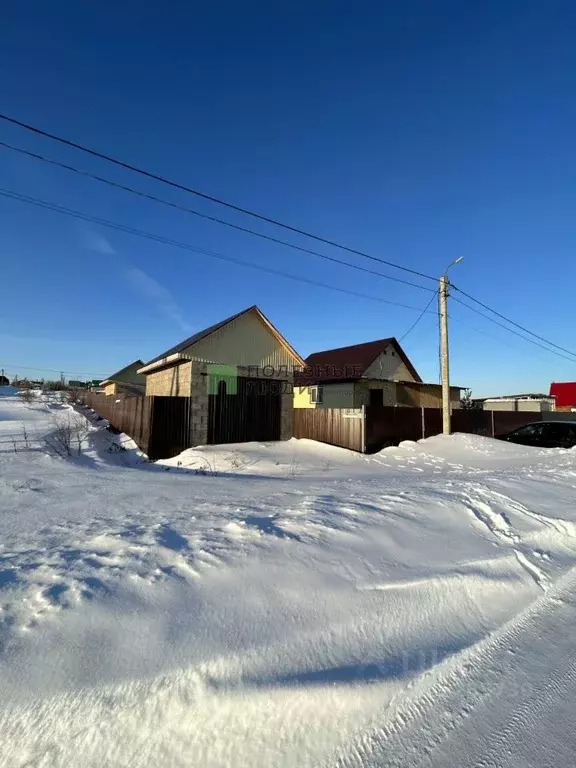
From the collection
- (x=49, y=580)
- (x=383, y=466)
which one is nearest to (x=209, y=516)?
(x=49, y=580)

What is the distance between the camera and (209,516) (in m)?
3.92

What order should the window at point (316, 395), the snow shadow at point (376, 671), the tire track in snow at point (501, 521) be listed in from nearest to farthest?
the snow shadow at point (376, 671) < the tire track in snow at point (501, 521) < the window at point (316, 395)

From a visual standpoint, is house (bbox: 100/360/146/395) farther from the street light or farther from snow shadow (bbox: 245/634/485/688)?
snow shadow (bbox: 245/634/485/688)

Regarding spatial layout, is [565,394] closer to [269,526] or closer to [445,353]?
[445,353]

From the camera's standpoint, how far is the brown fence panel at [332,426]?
13516mm

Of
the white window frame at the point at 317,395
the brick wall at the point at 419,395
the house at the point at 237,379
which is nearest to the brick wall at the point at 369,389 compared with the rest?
the brick wall at the point at 419,395

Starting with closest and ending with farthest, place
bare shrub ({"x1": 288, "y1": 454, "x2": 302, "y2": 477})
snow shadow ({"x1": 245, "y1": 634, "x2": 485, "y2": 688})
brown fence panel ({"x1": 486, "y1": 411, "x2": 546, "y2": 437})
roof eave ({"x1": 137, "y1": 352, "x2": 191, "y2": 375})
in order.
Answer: snow shadow ({"x1": 245, "y1": 634, "x2": 485, "y2": 688})
bare shrub ({"x1": 288, "y1": 454, "x2": 302, "y2": 477})
roof eave ({"x1": 137, "y1": 352, "x2": 191, "y2": 375})
brown fence panel ({"x1": 486, "y1": 411, "x2": 546, "y2": 437})

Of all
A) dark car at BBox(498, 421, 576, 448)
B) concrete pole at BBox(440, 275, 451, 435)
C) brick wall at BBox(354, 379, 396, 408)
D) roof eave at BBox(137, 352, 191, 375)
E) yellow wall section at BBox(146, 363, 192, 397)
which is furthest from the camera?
brick wall at BBox(354, 379, 396, 408)

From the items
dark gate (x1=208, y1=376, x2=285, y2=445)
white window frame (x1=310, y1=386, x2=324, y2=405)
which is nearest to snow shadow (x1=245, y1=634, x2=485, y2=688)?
dark gate (x1=208, y1=376, x2=285, y2=445)

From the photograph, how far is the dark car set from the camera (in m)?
14.2

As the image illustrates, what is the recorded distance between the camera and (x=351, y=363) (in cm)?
2531

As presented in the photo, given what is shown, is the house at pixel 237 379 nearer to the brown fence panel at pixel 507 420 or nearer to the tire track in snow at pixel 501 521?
the tire track in snow at pixel 501 521

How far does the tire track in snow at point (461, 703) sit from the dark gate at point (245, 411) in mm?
11364

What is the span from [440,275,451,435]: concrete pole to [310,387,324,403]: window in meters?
11.2
